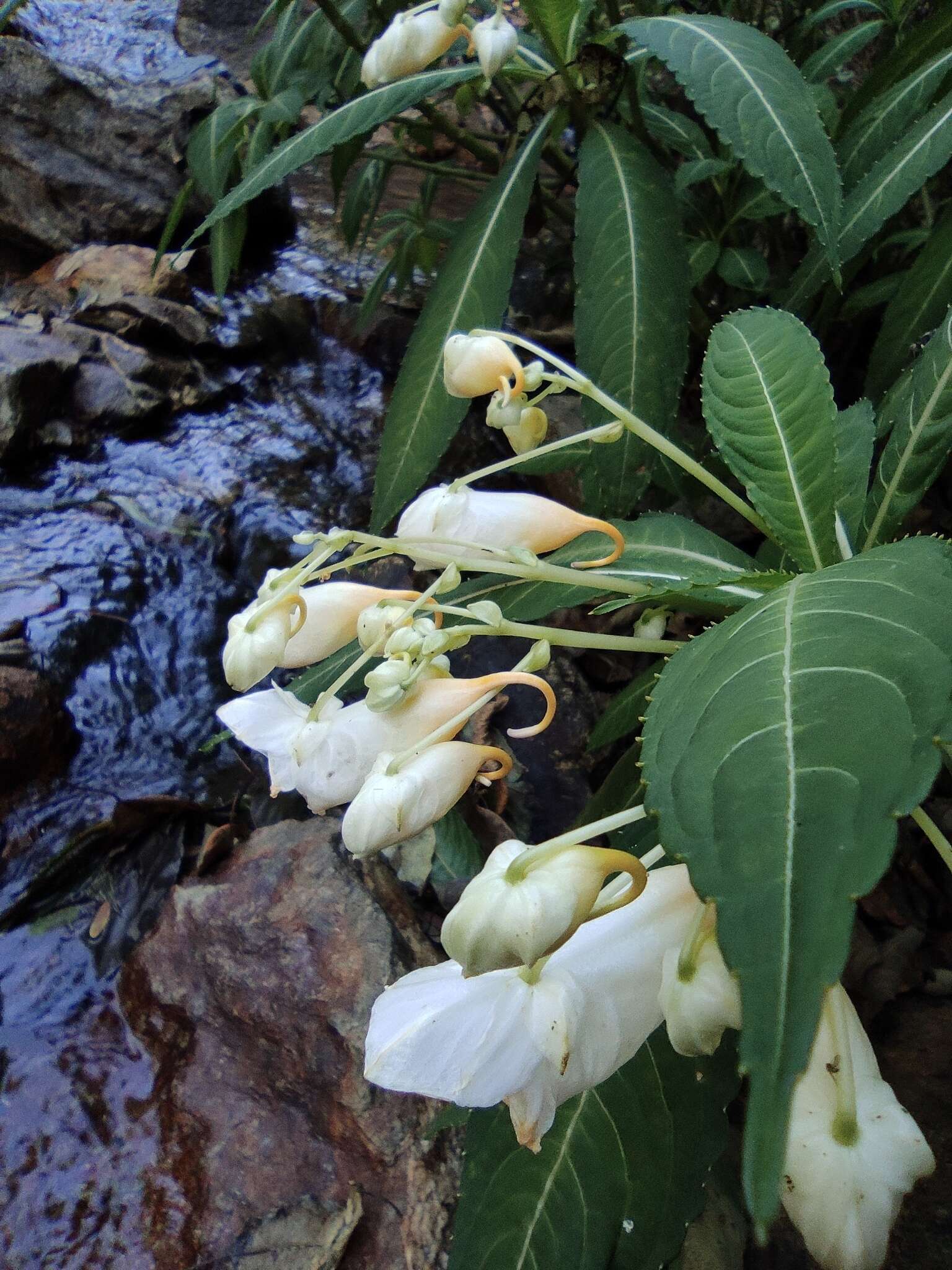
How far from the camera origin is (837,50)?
1884 millimetres

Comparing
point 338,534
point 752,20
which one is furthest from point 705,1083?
point 752,20

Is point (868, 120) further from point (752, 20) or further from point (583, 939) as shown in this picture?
point (583, 939)

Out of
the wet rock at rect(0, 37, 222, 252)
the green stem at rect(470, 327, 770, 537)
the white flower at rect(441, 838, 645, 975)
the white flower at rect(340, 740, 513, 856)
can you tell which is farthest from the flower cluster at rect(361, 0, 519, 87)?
the wet rock at rect(0, 37, 222, 252)

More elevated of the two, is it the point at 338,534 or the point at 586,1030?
the point at 338,534

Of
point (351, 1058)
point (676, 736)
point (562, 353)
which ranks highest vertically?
point (676, 736)

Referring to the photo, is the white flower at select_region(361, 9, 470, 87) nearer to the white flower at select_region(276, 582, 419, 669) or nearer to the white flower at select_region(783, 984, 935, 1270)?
the white flower at select_region(276, 582, 419, 669)

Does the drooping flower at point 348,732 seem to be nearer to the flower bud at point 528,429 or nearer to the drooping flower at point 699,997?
the drooping flower at point 699,997

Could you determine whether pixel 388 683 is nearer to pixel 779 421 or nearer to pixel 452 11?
pixel 779 421

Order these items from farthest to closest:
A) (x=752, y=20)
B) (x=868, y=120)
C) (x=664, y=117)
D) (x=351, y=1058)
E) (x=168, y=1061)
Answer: (x=752, y=20), (x=664, y=117), (x=868, y=120), (x=168, y=1061), (x=351, y=1058)

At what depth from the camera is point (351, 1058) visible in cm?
116

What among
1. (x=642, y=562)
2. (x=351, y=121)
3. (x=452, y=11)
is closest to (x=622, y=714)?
(x=642, y=562)

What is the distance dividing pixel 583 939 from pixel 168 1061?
104 centimetres

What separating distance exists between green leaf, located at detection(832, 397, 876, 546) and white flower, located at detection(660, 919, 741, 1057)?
64cm

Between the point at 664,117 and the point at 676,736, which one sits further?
the point at 664,117
